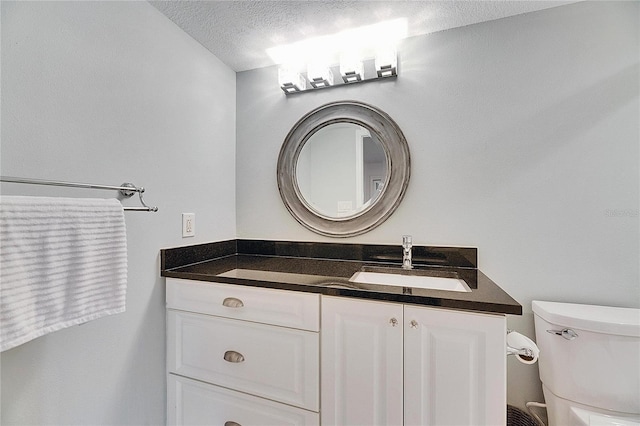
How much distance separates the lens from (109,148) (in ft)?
3.66

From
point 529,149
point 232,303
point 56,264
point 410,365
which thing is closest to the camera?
point 56,264

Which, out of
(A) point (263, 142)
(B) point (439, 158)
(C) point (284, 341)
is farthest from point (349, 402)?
(A) point (263, 142)

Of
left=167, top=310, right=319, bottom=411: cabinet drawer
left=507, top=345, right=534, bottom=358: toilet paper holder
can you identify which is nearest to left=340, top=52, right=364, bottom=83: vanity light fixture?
left=167, top=310, right=319, bottom=411: cabinet drawer

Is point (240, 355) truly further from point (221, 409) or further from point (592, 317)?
point (592, 317)

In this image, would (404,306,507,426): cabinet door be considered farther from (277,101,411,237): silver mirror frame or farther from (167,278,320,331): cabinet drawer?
(277,101,411,237): silver mirror frame

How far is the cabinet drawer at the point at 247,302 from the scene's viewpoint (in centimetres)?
109

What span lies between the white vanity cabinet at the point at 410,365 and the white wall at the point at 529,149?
0.61 m

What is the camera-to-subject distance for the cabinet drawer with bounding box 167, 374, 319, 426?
1118 mm

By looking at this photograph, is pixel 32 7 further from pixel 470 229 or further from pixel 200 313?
pixel 470 229

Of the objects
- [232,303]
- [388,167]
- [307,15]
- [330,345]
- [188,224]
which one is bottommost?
[330,345]

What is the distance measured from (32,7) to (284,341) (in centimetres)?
137

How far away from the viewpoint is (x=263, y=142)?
1802mm

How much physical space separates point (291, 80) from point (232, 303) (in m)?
1.22

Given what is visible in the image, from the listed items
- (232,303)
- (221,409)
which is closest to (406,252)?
(232,303)
